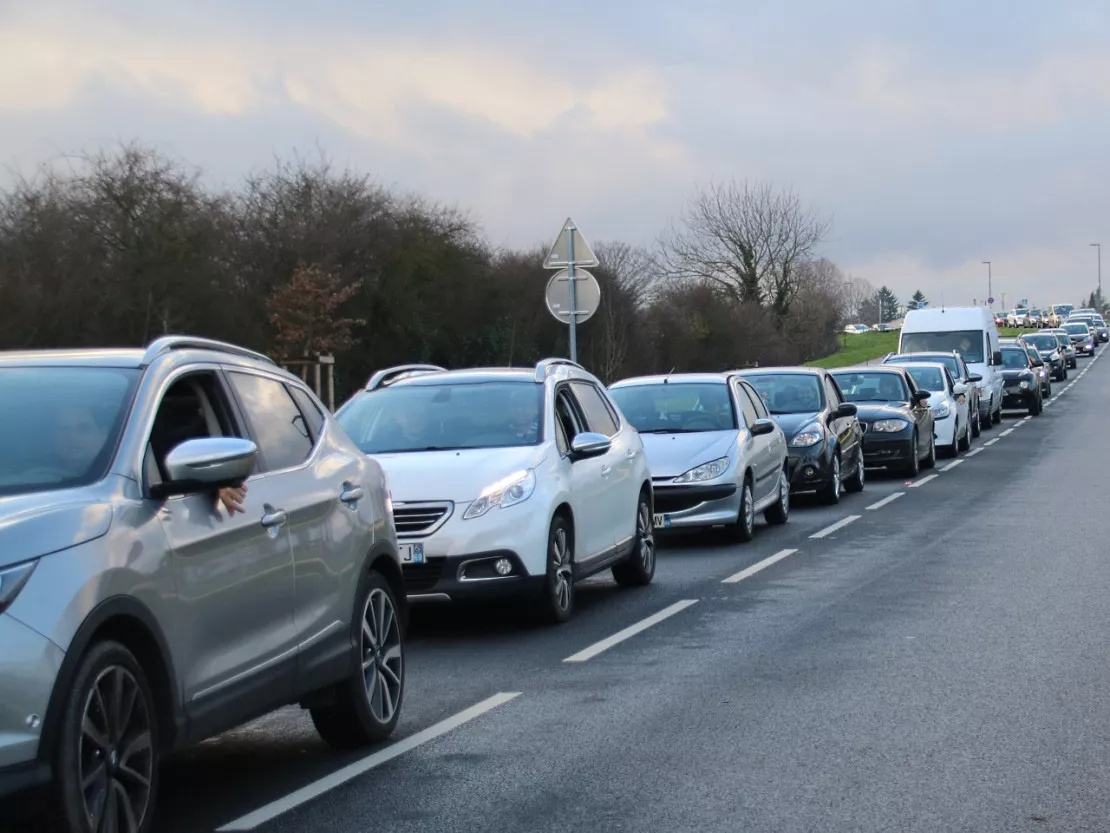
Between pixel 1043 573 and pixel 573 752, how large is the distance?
7.09 meters

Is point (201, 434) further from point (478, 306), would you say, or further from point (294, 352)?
point (478, 306)

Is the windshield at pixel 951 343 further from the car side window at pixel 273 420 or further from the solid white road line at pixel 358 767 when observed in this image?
the car side window at pixel 273 420

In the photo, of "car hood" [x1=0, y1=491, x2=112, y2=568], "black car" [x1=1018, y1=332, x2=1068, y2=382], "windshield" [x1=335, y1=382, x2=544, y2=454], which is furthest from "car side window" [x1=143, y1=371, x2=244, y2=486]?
"black car" [x1=1018, y1=332, x2=1068, y2=382]

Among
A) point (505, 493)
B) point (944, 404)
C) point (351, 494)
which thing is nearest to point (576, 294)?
point (944, 404)

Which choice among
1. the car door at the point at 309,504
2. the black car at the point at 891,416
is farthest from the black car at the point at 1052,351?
the car door at the point at 309,504

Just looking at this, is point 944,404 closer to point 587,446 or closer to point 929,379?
point 929,379

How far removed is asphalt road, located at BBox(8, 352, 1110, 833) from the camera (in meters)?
5.84

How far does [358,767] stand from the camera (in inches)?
264

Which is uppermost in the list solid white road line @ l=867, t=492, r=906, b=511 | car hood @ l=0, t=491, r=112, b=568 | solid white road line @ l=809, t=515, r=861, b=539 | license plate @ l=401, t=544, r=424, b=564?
car hood @ l=0, t=491, r=112, b=568

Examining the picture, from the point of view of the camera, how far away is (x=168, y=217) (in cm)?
3762

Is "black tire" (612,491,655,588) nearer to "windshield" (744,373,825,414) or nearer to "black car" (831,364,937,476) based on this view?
"windshield" (744,373,825,414)

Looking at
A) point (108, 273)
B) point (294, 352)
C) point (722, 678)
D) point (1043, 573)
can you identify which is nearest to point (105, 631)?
point (722, 678)

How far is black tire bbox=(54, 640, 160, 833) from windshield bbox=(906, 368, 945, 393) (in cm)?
2551

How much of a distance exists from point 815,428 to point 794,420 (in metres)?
0.34
